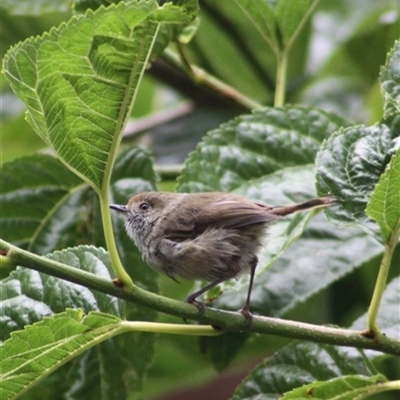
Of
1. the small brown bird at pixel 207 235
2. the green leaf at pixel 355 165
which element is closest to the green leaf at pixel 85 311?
the small brown bird at pixel 207 235

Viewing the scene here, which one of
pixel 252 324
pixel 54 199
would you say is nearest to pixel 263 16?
pixel 54 199

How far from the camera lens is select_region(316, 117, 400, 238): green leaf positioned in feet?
6.90

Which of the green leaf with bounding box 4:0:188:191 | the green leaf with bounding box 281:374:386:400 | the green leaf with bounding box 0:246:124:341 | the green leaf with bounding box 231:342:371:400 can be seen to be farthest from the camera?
the green leaf with bounding box 231:342:371:400

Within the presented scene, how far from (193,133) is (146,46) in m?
2.11

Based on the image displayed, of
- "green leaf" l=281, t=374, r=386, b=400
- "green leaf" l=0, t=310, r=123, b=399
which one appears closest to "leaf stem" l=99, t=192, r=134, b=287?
"green leaf" l=0, t=310, r=123, b=399

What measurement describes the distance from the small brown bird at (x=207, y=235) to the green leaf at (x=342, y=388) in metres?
0.49

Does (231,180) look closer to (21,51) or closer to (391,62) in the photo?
(391,62)

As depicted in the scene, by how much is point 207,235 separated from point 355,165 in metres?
0.72

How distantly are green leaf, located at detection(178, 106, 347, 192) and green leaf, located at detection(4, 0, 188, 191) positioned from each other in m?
0.77

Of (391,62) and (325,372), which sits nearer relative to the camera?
(391,62)

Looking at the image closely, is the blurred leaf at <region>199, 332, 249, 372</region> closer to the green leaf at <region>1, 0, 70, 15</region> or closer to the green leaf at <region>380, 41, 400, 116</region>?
the green leaf at <region>380, 41, 400, 116</region>

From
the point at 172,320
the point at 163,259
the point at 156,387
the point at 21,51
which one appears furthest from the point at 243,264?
the point at 156,387

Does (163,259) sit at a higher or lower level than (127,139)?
lower

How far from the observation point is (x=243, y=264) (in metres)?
2.58
